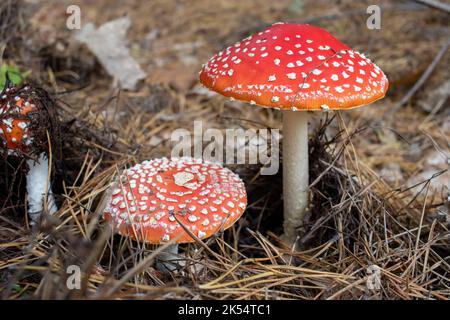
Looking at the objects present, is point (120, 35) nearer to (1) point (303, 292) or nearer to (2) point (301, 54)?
(2) point (301, 54)

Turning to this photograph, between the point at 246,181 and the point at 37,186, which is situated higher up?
the point at 37,186

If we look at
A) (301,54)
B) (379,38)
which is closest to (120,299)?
(301,54)

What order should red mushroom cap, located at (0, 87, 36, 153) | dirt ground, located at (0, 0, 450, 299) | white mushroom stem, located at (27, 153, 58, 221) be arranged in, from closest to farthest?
dirt ground, located at (0, 0, 450, 299) < red mushroom cap, located at (0, 87, 36, 153) < white mushroom stem, located at (27, 153, 58, 221)

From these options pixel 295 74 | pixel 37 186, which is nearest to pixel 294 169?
pixel 295 74

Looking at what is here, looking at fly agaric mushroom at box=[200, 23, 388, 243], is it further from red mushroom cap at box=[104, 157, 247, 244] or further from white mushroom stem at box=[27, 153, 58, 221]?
white mushroom stem at box=[27, 153, 58, 221]

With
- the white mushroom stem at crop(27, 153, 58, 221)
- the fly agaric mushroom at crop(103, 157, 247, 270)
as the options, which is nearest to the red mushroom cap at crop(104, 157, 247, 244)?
the fly agaric mushroom at crop(103, 157, 247, 270)

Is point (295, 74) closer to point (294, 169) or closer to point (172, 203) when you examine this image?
point (294, 169)
